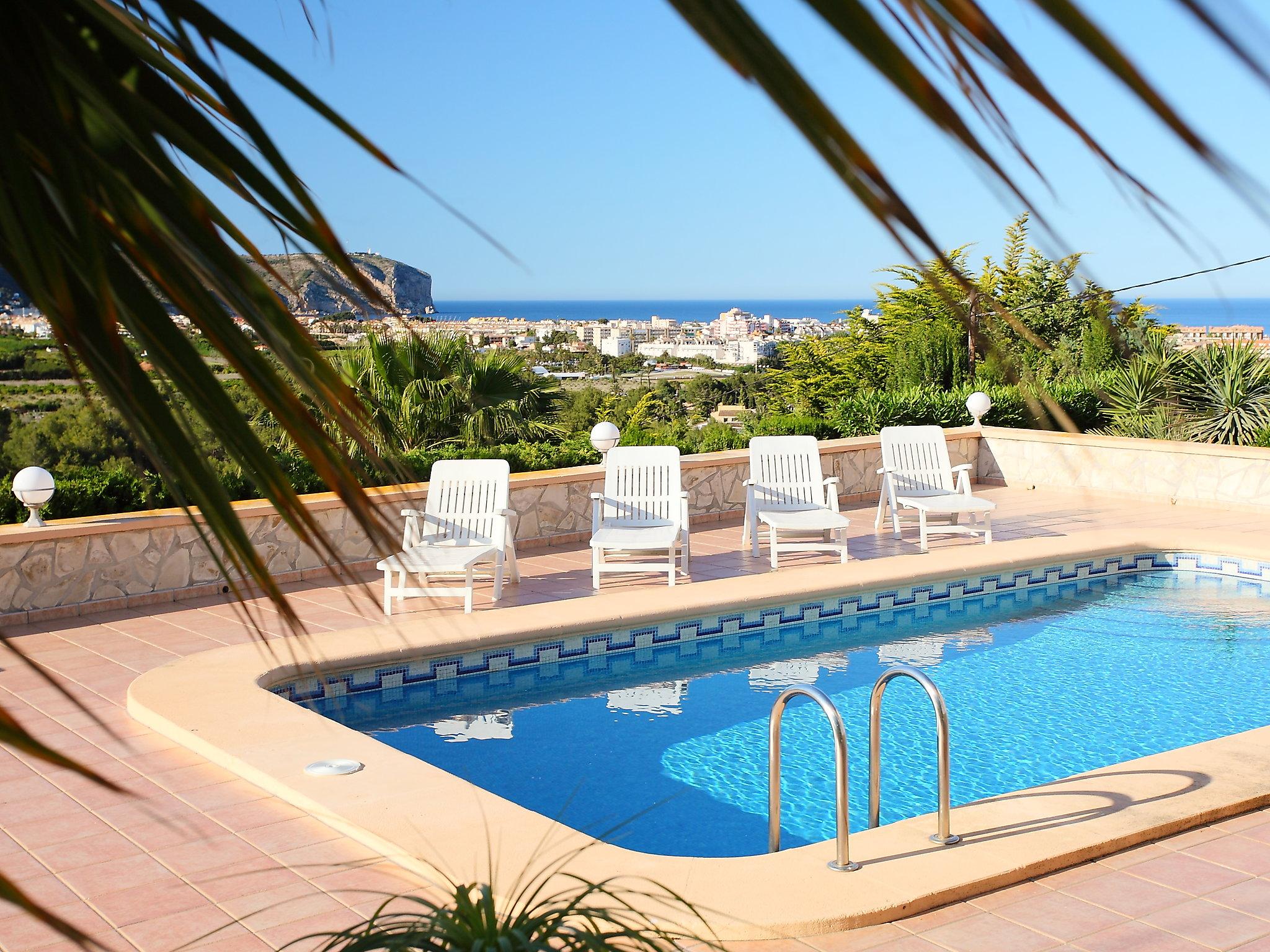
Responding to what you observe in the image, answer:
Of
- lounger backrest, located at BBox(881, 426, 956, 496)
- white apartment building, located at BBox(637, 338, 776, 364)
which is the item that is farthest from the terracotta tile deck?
white apartment building, located at BBox(637, 338, 776, 364)

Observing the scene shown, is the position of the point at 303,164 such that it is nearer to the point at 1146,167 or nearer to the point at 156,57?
the point at 156,57

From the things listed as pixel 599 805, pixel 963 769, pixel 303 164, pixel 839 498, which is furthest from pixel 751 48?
pixel 839 498

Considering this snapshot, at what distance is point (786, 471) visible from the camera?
36.0ft

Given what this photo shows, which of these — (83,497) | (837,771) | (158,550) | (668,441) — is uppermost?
(668,441)

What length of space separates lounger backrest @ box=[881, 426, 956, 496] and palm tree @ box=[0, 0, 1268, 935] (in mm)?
11018

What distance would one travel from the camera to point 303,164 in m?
0.80

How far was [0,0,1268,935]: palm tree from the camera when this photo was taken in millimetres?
581

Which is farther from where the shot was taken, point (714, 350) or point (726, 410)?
point (714, 350)

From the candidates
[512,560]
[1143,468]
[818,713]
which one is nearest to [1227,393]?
[1143,468]

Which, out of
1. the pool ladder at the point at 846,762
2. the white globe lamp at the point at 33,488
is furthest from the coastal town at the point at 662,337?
the pool ladder at the point at 846,762

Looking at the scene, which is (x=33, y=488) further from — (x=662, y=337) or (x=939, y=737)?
(x=662, y=337)

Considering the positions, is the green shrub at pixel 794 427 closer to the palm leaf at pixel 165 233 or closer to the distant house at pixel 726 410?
the palm leaf at pixel 165 233

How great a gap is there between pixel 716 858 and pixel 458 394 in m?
9.95

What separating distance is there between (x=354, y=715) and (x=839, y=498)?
773 cm
